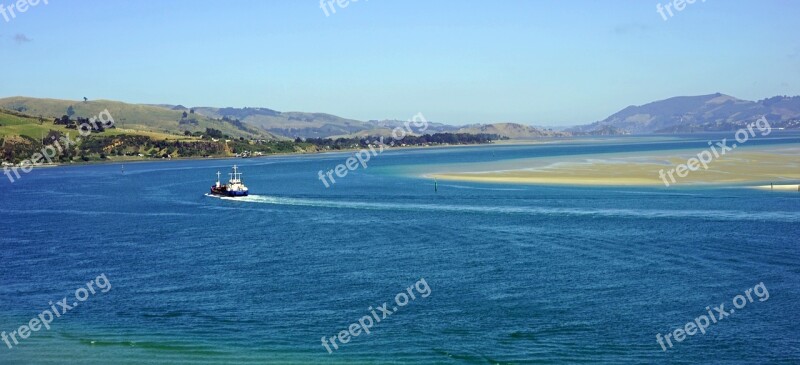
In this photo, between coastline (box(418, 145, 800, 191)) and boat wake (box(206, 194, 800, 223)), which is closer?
boat wake (box(206, 194, 800, 223))

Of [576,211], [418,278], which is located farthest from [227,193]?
[418,278]

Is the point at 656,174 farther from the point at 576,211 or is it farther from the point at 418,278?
the point at 418,278

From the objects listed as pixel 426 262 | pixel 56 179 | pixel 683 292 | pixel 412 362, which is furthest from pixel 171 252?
pixel 56 179

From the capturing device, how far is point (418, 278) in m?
40.6

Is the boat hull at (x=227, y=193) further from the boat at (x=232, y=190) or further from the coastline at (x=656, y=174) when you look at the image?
the coastline at (x=656, y=174)

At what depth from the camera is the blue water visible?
29828mm

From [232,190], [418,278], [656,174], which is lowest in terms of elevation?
[418,278]

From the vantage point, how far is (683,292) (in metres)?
36.6

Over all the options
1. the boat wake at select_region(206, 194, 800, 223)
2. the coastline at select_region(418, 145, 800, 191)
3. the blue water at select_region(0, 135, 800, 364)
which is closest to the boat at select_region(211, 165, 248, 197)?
the boat wake at select_region(206, 194, 800, 223)

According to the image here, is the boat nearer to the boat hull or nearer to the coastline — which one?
the boat hull

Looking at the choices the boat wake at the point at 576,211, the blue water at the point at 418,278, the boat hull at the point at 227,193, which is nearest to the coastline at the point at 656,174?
the blue water at the point at 418,278

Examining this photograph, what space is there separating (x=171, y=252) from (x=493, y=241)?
20.3m

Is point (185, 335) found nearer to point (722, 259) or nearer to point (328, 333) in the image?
point (328, 333)

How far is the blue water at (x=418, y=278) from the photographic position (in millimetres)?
29828
